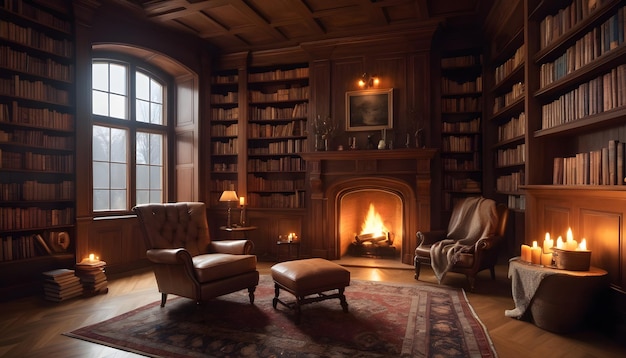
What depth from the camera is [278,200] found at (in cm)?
614

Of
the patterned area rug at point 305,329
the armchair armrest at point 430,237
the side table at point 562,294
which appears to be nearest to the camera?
the patterned area rug at point 305,329

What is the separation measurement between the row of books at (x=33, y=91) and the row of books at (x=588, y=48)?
5.42 metres

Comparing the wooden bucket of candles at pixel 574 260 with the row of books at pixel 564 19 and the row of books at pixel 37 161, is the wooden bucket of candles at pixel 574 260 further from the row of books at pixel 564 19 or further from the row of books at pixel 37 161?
the row of books at pixel 37 161

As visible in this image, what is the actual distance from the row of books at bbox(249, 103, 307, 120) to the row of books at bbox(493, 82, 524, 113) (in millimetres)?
2921

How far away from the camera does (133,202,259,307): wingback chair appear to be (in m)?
3.25

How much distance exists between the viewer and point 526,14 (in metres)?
3.76

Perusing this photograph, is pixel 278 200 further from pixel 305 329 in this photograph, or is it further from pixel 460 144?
pixel 305 329

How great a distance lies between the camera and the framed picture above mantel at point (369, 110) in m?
5.61

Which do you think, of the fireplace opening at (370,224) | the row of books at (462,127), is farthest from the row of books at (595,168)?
the fireplace opening at (370,224)

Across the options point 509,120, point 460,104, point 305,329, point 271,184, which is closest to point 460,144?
point 460,104

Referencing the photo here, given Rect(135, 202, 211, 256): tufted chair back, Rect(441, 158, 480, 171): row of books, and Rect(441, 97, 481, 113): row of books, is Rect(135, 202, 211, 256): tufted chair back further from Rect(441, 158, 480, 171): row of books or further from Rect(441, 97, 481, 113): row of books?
Rect(441, 97, 481, 113): row of books

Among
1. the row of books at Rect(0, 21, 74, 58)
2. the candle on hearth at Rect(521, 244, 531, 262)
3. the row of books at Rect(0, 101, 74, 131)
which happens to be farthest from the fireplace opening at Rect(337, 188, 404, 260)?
the row of books at Rect(0, 21, 74, 58)

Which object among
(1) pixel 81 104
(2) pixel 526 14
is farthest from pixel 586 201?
(1) pixel 81 104

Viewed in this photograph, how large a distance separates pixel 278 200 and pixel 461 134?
3.14m
